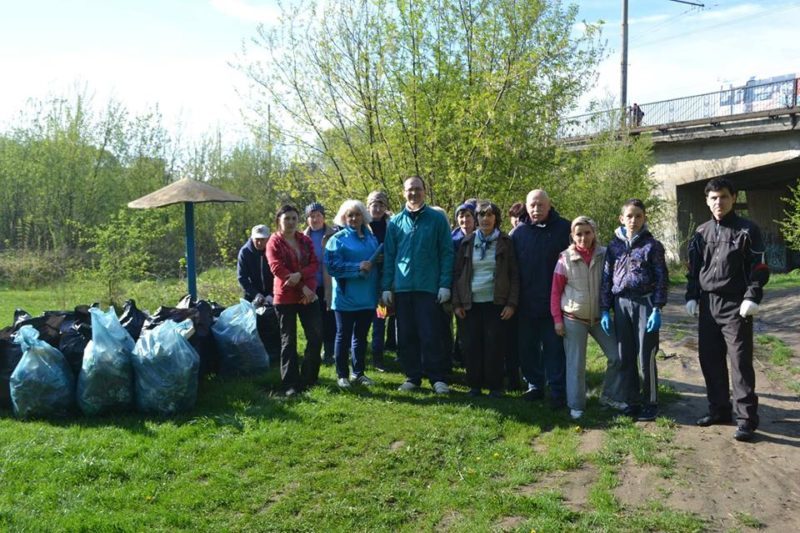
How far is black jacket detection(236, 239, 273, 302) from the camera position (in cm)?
711

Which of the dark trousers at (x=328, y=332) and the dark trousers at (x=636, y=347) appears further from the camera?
the dark trousers at (x=328, y=332)

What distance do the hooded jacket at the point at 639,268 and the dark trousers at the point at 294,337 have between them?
8.44 feet

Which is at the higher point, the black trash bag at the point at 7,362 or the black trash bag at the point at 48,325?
the black trash bag at the point at 48,325

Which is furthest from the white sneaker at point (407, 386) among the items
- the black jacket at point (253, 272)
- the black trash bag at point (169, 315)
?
the black trash bag at point (169, 315)

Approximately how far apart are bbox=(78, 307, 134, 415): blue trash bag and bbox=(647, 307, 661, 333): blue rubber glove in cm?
414

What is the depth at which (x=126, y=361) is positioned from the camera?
5312mm

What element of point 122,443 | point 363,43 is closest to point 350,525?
point 122,443

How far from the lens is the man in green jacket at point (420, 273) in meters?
5.93

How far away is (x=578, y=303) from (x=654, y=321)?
60 centimetres

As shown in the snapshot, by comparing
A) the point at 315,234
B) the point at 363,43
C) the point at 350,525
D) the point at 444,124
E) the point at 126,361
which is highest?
the point at 363,43

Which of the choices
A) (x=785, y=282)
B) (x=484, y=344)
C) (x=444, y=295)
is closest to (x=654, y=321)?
(x=484, y=344)

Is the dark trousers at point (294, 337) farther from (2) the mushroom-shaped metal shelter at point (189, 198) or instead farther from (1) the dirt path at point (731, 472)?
(1) the dirt path at point (731, 472)

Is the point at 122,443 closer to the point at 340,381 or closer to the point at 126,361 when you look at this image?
the point at 126,361

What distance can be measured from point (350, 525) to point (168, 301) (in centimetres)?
923
